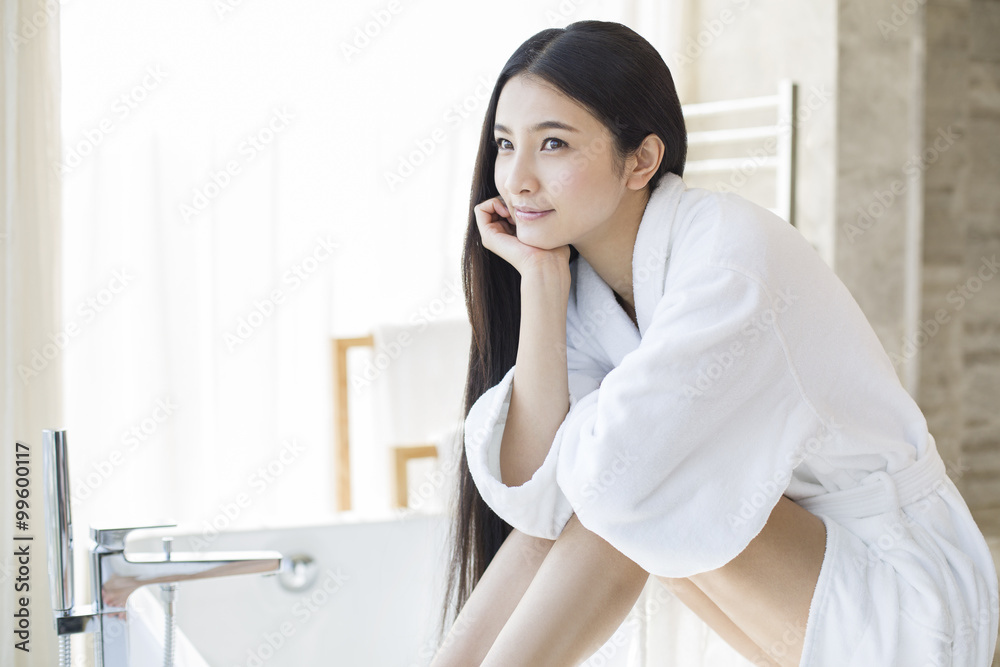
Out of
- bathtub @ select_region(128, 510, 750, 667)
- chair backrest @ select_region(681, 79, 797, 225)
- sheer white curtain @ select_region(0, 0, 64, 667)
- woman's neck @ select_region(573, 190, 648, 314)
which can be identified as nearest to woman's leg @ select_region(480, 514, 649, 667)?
woman's neck @ select_region(573, 190, 648, 314)

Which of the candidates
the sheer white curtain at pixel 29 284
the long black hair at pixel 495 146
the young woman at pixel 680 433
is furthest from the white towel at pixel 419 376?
the young woman at pixel 680 433

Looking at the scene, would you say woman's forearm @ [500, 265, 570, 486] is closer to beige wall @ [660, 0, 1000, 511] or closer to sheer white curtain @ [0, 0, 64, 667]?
sheer white curtain @ [0, 0, 64, 667]

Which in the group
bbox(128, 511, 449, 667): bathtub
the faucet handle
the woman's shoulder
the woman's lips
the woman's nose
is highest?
the woman's nose

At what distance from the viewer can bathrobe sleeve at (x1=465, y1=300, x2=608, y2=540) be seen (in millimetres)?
986

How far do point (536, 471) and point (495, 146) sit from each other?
43 cm

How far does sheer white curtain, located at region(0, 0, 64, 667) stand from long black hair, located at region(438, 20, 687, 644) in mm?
789

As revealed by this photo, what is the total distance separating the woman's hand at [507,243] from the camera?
109 cm

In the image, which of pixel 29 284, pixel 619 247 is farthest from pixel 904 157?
pixel 29 284

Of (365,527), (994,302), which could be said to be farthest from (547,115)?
(994,302)

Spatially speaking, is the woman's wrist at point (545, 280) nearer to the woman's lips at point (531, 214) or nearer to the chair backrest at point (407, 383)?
the woman's lips at point (531, 214)

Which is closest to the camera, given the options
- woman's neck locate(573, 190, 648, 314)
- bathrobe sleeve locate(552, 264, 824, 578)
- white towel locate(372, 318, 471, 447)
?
bathrobe sleeve locate(552, 264, 824, 578)

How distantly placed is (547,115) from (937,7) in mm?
1766

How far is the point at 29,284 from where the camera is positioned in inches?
60.5

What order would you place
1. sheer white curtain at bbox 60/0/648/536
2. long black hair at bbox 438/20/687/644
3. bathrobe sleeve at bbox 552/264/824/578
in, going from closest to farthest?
bathrobe sleeve at bbox 552/264/824/578 < long black hair at bbox 438/20/687/644 < sheer white curtain at bbox 60/0/648/536
